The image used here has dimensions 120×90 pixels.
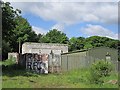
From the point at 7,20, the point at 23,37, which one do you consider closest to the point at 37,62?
the point at 7,20

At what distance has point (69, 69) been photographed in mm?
36562

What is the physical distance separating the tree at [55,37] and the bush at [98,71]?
80.9 meters

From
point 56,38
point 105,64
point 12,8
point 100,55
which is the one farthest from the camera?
point 56,38

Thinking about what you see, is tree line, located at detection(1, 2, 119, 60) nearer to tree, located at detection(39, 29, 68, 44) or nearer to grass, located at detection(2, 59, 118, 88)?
tree, located at detection(39, 29, 68, 44)

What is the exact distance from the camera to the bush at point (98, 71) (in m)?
20.3

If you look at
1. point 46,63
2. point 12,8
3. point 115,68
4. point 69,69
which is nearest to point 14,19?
point 12,8

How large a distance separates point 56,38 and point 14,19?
77476mm

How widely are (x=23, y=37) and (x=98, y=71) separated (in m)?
64.5

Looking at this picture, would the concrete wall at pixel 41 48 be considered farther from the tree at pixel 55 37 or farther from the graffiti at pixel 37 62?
the tree at pixel 55 37

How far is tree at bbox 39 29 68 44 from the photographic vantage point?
354 feet

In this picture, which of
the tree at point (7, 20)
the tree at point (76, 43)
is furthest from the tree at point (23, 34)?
the tree at point (7, 20)

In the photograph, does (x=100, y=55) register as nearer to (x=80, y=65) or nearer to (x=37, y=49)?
(x=80, y=65)

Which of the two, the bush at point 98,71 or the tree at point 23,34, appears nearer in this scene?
the bush at point 98,71

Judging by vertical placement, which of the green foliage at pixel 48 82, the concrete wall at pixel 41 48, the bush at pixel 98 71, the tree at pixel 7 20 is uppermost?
the tree at pixel 7 20
